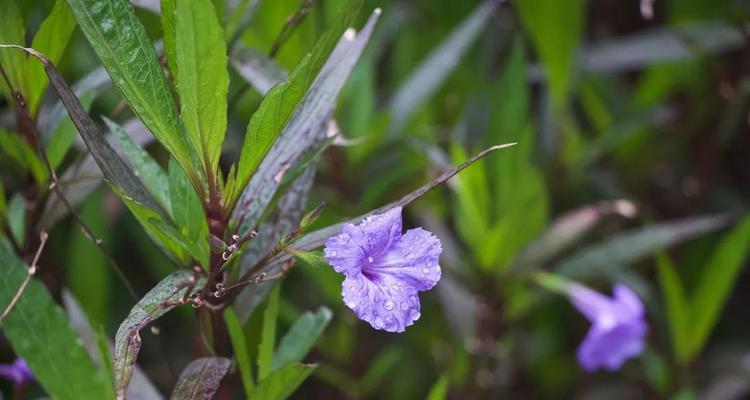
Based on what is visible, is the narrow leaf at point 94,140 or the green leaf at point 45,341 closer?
the narrow leaf at point 94,140

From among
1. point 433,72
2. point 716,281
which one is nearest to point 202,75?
point 433,72

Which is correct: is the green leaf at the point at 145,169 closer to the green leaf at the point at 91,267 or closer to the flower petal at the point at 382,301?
the flower petal at the point at 382,301

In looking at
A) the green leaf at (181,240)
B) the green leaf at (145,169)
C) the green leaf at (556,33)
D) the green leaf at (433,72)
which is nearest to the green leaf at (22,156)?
the green leaf at (145,169)

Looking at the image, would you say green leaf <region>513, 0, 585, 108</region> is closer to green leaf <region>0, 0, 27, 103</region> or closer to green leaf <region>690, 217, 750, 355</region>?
green leaf <region>690, 217, 750, 355</region>

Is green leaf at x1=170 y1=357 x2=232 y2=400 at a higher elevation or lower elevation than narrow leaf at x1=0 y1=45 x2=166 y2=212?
lower

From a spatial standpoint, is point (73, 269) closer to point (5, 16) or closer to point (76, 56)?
point (76, 56)

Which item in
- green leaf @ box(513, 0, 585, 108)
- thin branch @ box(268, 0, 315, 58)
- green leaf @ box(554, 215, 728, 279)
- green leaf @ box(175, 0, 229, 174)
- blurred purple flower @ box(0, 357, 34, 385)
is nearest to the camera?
green leaf @ box(175, 0, 229, 174)

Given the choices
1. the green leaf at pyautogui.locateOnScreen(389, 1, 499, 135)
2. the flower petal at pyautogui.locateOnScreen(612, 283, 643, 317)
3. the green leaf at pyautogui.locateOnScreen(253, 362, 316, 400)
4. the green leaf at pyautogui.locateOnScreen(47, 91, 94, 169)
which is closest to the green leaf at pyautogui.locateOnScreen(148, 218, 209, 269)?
the green leaf at pyautogui.locateOnScreen(253, 362, 316, 400)
